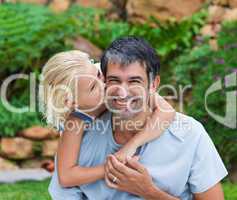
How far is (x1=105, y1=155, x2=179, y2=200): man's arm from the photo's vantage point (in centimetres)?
302

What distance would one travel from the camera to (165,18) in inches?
346

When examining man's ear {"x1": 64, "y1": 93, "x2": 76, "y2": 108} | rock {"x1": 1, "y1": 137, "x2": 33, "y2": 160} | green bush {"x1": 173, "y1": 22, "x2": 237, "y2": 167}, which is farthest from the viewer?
rock {"x1": 1, "y1": 137, "x2": 33, "y2": 160}

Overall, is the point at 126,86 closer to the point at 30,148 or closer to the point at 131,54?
the point at 131,54

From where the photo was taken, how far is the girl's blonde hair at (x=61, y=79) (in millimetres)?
3100

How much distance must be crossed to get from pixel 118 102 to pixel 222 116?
141 inches

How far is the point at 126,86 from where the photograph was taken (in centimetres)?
294

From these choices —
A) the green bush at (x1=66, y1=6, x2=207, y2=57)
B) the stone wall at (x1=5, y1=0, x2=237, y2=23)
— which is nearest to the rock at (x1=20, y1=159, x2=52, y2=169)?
the green bush at (x1=66, y1=6, x2=207, y2=57)

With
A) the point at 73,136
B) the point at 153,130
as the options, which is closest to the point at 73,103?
the point at 73,136

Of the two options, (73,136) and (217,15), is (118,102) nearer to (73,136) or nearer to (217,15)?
(73,136)

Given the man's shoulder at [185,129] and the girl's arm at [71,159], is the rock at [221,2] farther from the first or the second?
the girl's arm at [71,159]

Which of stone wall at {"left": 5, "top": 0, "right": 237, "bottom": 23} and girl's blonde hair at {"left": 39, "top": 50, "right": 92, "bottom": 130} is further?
stone wall at {"left": 5, "top": 0, "right": 237, "bottom": 23}

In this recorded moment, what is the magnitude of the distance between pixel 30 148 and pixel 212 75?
204cm

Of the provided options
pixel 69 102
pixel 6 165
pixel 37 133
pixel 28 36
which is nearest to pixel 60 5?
pixel 28 36

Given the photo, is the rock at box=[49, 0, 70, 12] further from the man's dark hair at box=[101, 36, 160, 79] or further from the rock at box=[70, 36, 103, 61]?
the man's dark hair at box=[101, 36, 160, 79]
